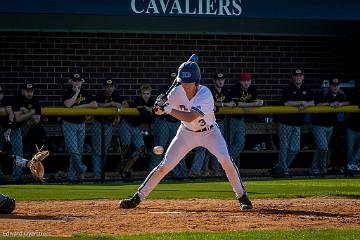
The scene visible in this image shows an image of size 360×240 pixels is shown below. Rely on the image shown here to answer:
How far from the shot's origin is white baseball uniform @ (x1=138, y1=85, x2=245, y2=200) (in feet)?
34.2

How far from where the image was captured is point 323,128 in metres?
16.9

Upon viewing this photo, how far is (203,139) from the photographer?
34.6 ft

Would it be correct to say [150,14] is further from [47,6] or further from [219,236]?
[219,236]

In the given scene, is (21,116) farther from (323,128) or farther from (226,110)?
(323,128)

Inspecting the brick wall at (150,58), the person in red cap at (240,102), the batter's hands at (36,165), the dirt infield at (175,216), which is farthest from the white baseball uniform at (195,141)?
the brick wall at (150,58)

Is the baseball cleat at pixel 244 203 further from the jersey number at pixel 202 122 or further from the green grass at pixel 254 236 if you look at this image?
the green grass at pixel 254 236

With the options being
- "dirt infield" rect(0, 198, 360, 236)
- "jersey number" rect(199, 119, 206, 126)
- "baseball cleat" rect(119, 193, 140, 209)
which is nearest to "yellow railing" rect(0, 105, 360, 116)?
"dirt infield" rect(0, 198, 360, 236)

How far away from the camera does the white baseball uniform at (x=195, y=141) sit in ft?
34.2

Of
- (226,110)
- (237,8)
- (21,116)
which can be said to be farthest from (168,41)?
(21,116)

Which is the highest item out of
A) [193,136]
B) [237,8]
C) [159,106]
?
[237,8]

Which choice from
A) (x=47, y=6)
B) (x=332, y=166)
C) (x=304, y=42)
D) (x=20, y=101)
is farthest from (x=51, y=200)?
(x=304, y=42)

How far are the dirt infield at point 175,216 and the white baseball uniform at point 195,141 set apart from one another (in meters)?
0.38

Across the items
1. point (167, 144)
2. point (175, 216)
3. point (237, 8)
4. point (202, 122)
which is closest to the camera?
point (175, 216)

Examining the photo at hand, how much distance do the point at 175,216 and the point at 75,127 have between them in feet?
19.4
